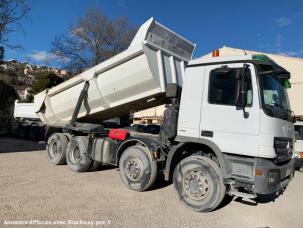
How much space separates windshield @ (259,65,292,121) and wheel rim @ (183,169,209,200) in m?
1.61

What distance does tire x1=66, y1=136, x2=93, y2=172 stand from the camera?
8.17 meters

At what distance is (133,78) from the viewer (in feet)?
22.9

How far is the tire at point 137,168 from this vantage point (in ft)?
Result: 20.7

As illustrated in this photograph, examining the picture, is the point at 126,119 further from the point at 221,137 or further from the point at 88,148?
the point at 221,137

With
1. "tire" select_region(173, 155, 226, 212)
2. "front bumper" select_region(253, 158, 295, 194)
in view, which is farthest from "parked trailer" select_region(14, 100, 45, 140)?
"front bumper" select_region(253, 158, 295, 194)

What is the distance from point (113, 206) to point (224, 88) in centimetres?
291

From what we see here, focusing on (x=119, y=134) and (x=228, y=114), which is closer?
(x=228, y=114)

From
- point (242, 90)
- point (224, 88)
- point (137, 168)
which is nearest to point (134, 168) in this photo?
point (137, 168)

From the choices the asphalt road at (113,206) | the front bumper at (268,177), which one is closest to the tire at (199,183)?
the asphalt road at (113,206)

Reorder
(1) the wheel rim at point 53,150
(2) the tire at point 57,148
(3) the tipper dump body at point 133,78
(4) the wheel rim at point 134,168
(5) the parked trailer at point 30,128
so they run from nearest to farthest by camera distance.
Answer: (4) the wheel rim at point 134,168 → (3) the tipper dump body at point 133,78 → (2) the tire at point 57,148 → (1) the wheel rim at point 53,150 → (5) the parked trailer at point 30,128

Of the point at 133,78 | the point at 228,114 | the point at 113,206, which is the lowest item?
the point at 113,206

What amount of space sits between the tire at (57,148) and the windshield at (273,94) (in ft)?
19.9

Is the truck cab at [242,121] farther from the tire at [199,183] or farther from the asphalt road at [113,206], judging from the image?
the asphalt road at [113,206]

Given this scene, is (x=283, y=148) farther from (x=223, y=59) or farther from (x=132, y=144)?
(x=132, y=144)
